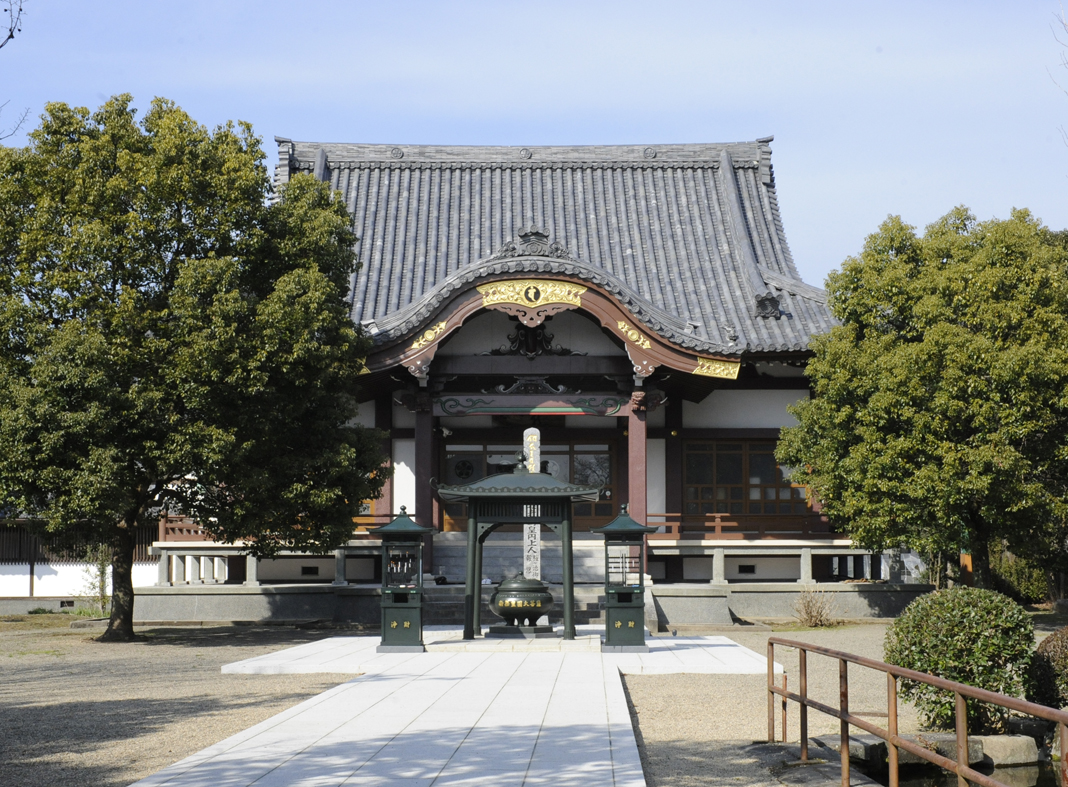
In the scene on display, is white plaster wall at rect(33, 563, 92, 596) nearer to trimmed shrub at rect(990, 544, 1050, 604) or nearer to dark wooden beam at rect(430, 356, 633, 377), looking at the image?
dark wooden beam at rect(430, 356, 633, 377)

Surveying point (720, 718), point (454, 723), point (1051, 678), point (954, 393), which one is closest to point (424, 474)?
point (954, 393)

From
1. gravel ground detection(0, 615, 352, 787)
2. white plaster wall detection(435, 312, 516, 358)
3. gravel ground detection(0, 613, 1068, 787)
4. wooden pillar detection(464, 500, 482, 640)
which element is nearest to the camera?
gravel ground detection(0, 613, 1068, 787)

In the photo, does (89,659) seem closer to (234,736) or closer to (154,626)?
(154,626)

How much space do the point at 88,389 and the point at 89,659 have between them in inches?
158

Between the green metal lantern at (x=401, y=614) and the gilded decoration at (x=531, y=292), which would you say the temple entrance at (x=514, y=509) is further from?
the gilded decoration at (x=531, y=292)

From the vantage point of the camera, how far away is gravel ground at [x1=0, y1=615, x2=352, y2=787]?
873cm

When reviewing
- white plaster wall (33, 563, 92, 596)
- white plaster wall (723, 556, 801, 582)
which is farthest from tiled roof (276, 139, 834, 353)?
white plaster wall (33, 563, 92, 596)

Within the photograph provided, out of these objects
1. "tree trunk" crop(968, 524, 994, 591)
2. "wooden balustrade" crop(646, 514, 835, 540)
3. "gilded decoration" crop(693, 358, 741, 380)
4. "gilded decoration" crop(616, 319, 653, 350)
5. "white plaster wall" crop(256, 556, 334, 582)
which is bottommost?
"white plaster wall" crop(256, 556, 334, 582)

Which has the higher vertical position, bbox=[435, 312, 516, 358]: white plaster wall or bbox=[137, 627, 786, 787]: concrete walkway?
bbox=[435, 312, 516, 358]: white plaster wall

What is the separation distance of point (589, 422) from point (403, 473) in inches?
179

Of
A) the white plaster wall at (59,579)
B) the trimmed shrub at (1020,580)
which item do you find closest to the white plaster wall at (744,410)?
the trimmed shrub at (1020,580)

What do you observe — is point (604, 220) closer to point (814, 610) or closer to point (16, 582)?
point (814, 610)

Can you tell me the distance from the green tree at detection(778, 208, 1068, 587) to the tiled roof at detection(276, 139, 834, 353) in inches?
152

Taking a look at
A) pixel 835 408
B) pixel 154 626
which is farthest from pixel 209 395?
pixel 835 408
